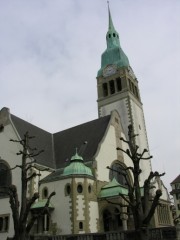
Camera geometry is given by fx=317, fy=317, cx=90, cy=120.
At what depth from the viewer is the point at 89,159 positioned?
115 ft

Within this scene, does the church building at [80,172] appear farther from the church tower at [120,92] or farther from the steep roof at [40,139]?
the church tower at [120,92]

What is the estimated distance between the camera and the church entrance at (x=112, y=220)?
31130 mm

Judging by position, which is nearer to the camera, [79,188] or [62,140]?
[79,188]

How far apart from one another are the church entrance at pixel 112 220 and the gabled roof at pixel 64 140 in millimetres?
6080

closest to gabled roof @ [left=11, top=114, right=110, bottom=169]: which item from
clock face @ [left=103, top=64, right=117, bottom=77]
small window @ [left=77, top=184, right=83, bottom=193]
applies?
small window @ [left=77, top=184, right=83, bottom=193]

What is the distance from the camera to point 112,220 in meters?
31.5

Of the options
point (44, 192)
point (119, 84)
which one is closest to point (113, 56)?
point (119, 84)

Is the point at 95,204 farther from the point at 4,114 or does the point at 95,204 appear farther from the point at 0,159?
the point at 4,114

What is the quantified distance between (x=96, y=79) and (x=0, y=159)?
25390 millimetres

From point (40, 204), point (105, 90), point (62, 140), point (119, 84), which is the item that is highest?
point (119, 84)

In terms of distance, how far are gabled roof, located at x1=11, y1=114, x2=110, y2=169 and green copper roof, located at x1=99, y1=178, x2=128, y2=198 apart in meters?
3.58

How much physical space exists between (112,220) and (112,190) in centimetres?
291

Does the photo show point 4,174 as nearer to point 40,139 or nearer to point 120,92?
point 40,139

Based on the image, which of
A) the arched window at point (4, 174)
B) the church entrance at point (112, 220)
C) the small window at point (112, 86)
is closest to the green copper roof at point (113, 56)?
the small window at point (112, 86)
